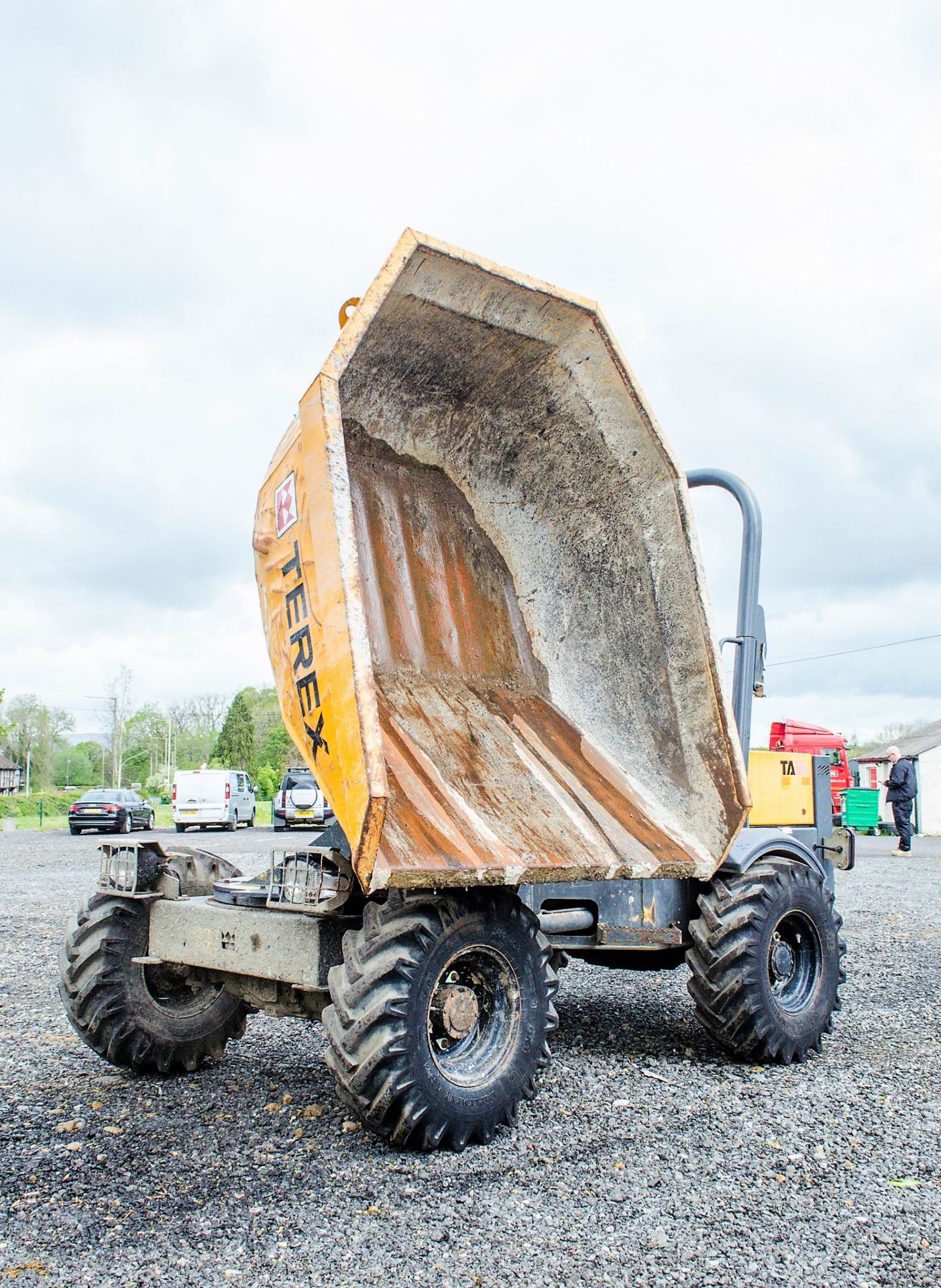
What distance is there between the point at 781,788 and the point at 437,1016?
312 centimetres

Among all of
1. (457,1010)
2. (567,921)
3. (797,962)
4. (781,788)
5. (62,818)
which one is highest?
(781,788)

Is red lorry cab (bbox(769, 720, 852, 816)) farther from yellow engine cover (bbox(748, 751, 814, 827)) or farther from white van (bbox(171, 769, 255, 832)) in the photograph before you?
yellow engine cover (bbox(748, 751, 814, 827))

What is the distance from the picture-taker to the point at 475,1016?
13.5 ft

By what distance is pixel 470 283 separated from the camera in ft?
15.9

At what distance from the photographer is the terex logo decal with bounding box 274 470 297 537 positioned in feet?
14.1

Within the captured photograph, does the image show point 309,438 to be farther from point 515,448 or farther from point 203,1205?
point 203,1205

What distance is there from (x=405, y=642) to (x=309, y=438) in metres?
1.63

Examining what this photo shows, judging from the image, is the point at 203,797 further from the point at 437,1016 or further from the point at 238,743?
the point at 437,1016

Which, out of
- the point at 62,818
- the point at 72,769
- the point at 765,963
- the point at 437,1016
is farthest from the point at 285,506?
the point at 72,769

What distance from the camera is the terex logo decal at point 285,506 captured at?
4.31m

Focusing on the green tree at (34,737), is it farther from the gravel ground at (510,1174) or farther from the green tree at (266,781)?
the gravel ground at (510,1174)

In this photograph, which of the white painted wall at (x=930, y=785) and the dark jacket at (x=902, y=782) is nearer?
the dark jacket at (x=902, y=782)

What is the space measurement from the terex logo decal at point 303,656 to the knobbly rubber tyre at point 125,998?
140cm

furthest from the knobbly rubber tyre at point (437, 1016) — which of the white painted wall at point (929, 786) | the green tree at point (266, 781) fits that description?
the green tree at point (266, 781)
